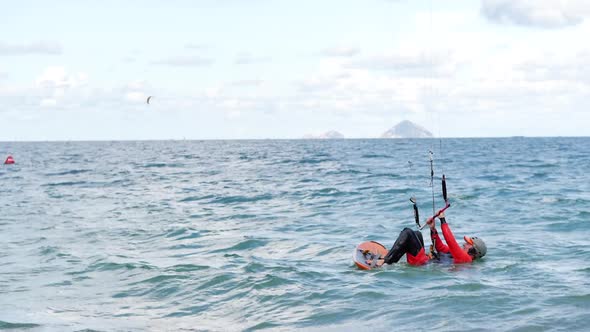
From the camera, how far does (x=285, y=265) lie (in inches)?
623

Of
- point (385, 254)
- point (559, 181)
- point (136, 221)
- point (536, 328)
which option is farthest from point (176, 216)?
point (559, 181)

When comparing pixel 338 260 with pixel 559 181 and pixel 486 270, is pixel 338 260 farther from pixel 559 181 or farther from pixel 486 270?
pixel 559 181

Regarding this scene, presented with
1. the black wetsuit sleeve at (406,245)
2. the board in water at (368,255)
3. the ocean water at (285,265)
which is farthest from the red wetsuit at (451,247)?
the board in water at (368,255)

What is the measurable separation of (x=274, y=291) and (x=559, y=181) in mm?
27394

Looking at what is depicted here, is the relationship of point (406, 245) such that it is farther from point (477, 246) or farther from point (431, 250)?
point (477, 246)

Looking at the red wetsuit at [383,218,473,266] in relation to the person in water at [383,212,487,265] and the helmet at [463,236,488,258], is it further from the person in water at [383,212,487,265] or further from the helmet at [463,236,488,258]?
the helmet at [463,236,488,258]

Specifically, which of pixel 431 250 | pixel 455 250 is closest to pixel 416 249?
pixel 431 250

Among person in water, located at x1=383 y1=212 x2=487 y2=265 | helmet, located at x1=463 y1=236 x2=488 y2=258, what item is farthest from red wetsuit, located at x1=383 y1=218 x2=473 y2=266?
helmet, located at x1=463 y1=236 x2=488 y2=258

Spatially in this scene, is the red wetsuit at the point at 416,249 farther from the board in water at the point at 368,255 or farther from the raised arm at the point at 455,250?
the board in water at the point at 368,255

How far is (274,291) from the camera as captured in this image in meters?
13.3

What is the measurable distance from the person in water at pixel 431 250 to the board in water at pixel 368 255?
315mm

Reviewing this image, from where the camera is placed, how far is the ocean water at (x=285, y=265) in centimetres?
1145

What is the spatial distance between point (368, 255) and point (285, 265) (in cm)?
204

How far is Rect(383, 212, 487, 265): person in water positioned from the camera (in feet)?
48.3
